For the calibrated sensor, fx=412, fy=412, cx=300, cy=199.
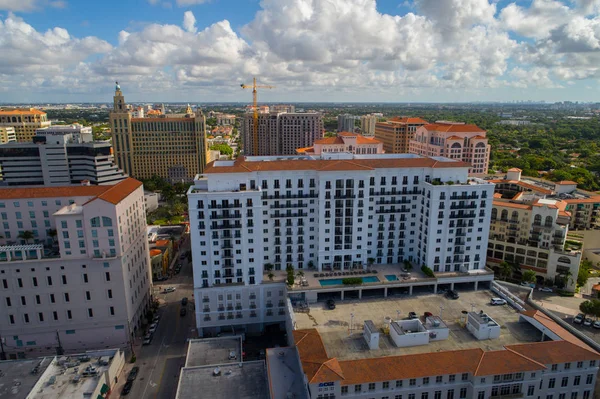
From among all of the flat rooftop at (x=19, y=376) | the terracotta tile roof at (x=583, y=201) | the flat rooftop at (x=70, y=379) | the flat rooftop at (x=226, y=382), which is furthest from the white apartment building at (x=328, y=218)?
the terracotta tile roof at (x=583, y=201)

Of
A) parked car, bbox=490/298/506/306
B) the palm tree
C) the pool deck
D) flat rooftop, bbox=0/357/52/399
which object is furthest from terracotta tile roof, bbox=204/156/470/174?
flat rooftop, bbox=0/357/52/399

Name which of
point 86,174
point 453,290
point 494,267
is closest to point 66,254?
point 86,174

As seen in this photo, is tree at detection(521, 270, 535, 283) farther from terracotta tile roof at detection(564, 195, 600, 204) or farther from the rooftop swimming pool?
the rooftop swimming pool

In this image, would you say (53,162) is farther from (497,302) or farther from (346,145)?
(497,302)

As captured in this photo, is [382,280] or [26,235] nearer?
[26,235]

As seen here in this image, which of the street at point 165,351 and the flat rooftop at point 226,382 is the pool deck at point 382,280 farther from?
the street at point 165,351

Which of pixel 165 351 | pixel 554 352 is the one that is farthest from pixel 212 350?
pixel 554 352
